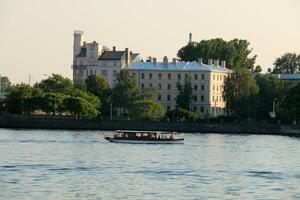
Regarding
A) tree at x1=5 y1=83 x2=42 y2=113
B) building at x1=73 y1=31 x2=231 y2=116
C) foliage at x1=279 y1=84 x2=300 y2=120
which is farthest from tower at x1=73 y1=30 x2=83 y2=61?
foliage at x1=279 y1=84 x2=300 y2=120

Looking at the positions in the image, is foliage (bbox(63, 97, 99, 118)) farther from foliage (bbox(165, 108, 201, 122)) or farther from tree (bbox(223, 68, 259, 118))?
tree (bbox(223, 68, 259, 118))

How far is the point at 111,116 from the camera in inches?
6048

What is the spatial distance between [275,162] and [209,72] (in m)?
88.4

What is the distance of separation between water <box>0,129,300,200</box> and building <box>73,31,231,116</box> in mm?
63930

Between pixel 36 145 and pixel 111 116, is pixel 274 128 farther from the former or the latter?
pixel 36 145

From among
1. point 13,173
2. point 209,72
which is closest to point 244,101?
point 209,72

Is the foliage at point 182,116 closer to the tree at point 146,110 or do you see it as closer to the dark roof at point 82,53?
the tree at point 146,110

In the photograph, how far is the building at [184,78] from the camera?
173000mm

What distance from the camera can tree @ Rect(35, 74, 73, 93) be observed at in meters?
166

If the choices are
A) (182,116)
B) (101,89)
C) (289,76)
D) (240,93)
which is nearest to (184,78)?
(240,93)

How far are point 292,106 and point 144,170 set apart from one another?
245 ft

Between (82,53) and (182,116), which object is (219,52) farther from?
(182,116)

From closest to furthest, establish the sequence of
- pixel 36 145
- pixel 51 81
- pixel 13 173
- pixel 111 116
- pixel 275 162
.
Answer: pixel 13 173 < pixel 275 162 < pixel 36 145 < pixel 111 116 < pixel 51 81

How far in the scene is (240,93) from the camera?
16112cm
